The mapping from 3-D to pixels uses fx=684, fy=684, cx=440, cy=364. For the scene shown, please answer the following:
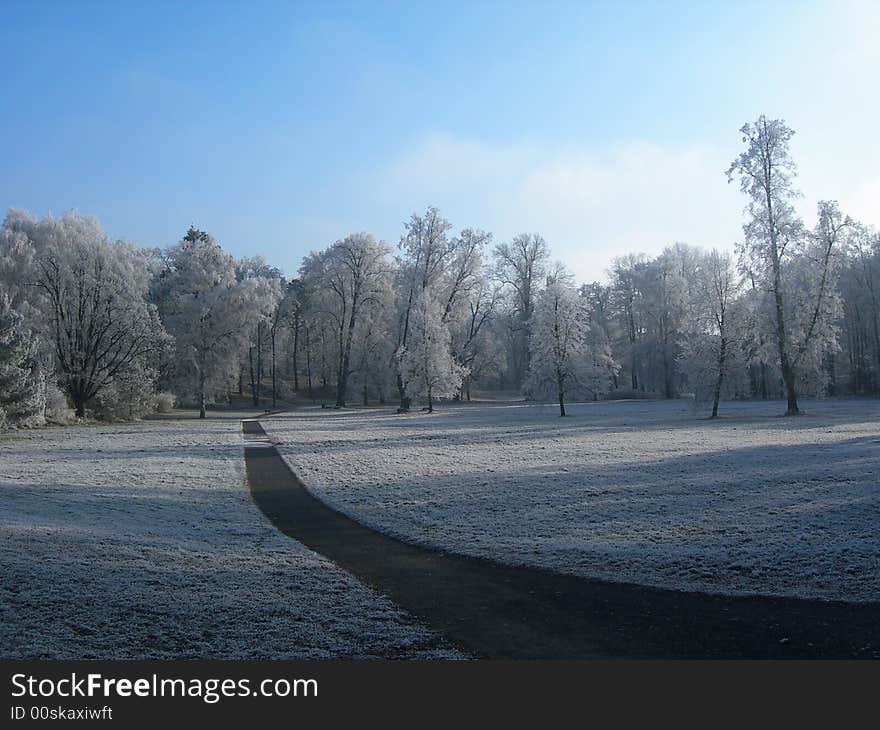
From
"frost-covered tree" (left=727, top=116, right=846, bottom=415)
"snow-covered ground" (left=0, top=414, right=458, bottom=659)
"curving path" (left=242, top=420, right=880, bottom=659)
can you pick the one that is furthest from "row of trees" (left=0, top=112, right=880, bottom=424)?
"curving path" (left=242, top=420, right=880, bottom=659)

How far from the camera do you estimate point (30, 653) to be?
252 inches

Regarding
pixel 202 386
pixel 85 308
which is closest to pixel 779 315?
pixel 202 386

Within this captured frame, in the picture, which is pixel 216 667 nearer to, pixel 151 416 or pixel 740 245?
pixel 740 245

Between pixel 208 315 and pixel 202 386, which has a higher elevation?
pixel 208 315

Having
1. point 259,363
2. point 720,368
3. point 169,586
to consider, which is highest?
point 259,363

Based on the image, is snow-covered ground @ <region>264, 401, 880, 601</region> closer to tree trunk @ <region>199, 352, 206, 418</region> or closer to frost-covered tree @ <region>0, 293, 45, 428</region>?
frost-covered tree @ <region>0, 293, 45, 428</region>

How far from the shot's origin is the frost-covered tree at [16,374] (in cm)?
3294

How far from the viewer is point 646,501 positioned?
15.3 meters

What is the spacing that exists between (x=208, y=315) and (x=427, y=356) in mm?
18487

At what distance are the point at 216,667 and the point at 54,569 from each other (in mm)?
4387

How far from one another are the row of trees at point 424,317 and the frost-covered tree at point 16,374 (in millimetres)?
91

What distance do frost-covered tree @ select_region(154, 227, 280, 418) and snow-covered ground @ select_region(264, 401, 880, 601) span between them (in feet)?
91.8

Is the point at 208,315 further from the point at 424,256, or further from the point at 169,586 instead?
the point at 169,586

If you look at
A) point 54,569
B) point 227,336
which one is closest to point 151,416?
point 227,336
